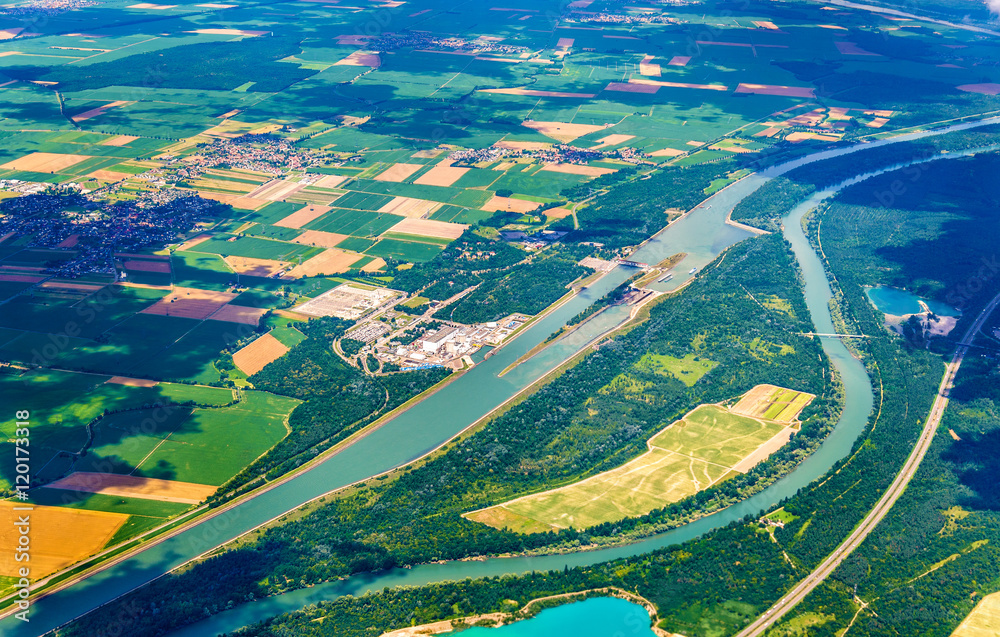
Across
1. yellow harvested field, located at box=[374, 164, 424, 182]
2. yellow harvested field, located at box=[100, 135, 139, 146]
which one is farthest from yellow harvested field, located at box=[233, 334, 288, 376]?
yellow harvested field, located at box=[100, 135, 139, 146]

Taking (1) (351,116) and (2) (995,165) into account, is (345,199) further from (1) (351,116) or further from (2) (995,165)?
(2) (995,165)

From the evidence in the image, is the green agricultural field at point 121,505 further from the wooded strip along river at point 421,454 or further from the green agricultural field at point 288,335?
the green agricultural field at point 288,335

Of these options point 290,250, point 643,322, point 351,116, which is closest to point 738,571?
point 643,322

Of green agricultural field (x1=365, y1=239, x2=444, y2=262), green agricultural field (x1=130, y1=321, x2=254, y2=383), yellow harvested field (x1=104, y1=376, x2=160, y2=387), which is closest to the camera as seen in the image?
yellow harvested field (x1=104, y1=376, x2=160, y2=387)

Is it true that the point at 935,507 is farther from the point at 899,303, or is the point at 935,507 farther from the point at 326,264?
the point at 326,264

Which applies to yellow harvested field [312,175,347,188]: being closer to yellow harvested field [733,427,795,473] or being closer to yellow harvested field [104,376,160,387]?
yellow harvested field [104,376,160,387]

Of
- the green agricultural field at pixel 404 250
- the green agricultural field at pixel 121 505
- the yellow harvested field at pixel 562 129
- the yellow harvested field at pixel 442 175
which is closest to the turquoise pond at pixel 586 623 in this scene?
the green agricultural field at pixel 121 505
